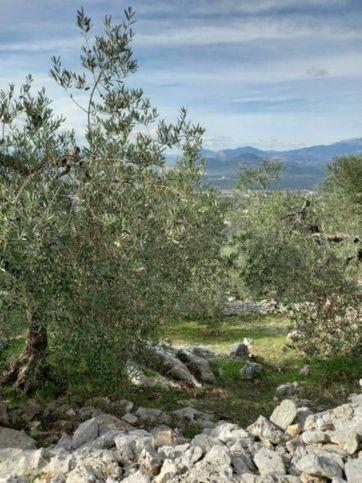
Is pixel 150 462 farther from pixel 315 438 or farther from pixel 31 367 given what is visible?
pixel 31 367

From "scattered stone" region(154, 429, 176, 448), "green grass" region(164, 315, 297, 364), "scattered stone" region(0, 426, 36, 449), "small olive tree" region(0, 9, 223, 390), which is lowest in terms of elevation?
"green grass" region(164, 315, 297, 364)

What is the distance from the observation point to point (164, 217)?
47.8ft

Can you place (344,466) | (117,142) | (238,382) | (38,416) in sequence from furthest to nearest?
1. (238,382)
2. (38,416)
3. (117,142)
4. (344,466)

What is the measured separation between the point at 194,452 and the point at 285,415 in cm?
354

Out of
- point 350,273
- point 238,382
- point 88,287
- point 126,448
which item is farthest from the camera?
point 350,273

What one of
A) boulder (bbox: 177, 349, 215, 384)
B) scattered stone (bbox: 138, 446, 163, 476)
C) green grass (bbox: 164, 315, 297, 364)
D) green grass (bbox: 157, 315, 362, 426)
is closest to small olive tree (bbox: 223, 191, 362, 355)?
green grass (bbox: 157, 315, 362, 426)

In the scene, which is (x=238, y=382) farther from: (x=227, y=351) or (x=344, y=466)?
(x=344, y=466)

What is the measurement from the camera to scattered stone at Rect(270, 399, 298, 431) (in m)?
14.1

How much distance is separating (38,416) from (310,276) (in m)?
13.5

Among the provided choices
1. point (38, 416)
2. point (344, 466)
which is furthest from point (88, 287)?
point (344, 466)

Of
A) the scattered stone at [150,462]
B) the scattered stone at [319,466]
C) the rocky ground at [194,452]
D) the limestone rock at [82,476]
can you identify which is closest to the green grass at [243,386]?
the rocky ground at [194,452]

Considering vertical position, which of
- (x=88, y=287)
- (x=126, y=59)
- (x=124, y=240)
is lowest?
(x=88, y=287)

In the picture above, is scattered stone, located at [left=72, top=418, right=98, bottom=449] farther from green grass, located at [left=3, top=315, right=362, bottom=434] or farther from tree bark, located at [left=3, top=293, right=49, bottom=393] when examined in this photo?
tree bark, located at [left=3, top=293, right=49, bottom=393]

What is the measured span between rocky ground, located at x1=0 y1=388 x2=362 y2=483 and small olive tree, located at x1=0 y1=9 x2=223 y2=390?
208cm
